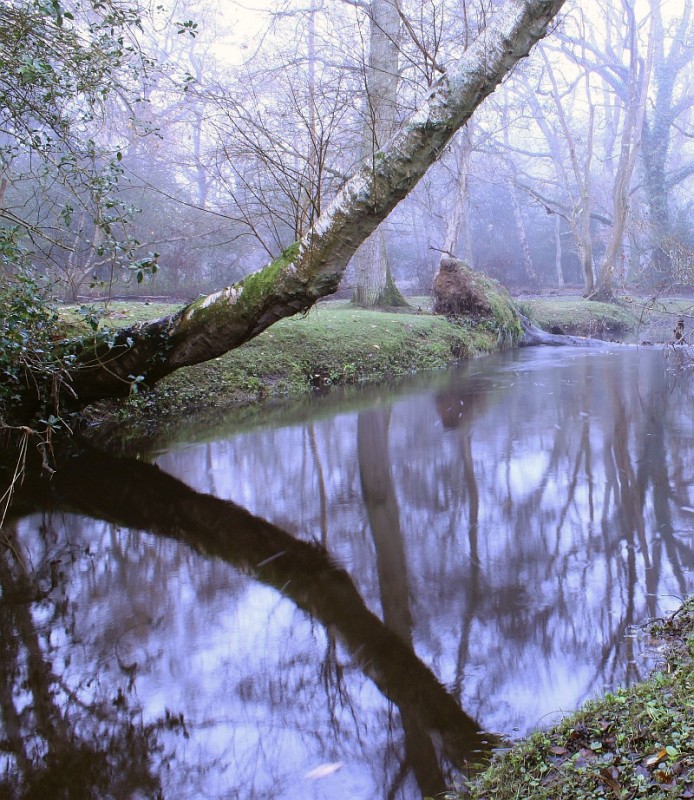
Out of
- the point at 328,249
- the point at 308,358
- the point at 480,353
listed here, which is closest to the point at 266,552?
the point at 328,249

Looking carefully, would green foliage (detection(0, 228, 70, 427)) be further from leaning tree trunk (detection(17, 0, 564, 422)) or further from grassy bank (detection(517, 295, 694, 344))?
grassy bank (detection(517, 295, 694, 344))

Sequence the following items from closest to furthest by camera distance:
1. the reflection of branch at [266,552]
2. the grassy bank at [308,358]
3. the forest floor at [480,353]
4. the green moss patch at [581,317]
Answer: the forest floor at [480,353] < the reflection of branch at [266,552] < the grassy bank at [308,358] < the green moss patch at [581,317]

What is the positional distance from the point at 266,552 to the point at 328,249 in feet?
9.62

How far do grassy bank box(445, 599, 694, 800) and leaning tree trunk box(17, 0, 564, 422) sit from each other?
4.62m

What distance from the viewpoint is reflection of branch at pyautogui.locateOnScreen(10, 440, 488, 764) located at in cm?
301

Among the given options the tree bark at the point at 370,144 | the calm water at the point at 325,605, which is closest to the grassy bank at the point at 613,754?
the calm water at the point at 325,605

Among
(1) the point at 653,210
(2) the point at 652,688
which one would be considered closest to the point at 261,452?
(2) the point at 652,688

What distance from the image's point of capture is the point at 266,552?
4.80 meters

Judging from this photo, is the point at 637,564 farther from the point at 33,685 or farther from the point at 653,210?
the point at 653,210

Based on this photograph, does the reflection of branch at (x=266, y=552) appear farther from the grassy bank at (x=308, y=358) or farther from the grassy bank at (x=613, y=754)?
the grassy bank at (x=308, y=358)

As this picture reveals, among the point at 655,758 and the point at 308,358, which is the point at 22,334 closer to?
the point at 655,758

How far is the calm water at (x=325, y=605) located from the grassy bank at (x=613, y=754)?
0.27m

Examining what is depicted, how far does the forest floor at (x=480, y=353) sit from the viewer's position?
2.13 m

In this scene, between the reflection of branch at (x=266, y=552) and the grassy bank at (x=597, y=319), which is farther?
the grassy bank at (x=597, y=319)
